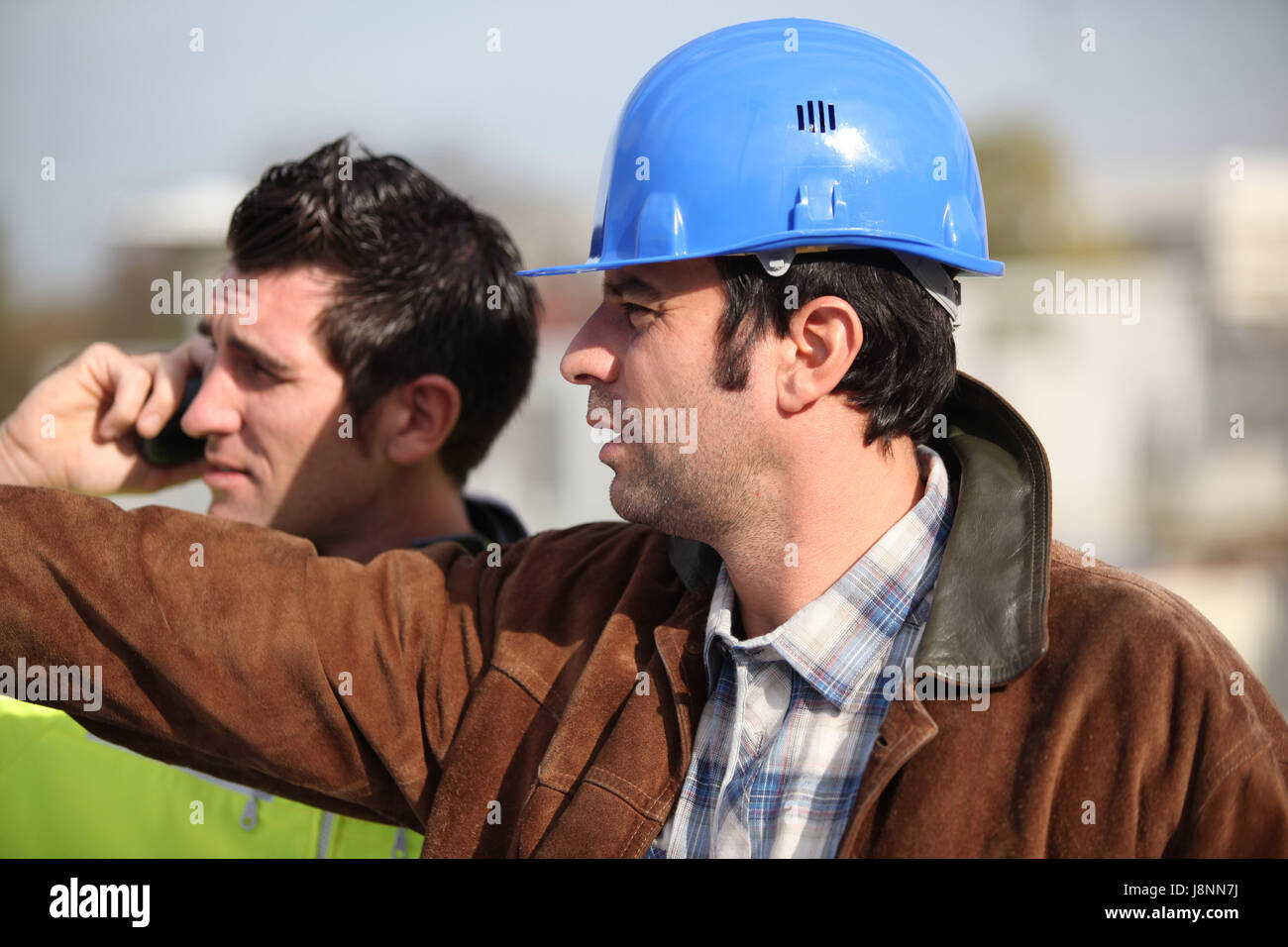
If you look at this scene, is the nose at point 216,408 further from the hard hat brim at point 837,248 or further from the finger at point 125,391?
the hard hat brim at point 837,248

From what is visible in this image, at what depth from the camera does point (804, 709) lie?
2184mm

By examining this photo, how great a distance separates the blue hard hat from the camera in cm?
218

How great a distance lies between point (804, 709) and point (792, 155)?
1004 mm

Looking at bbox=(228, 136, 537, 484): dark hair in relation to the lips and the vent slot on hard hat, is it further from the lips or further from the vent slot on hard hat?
the vent slot on hard hat

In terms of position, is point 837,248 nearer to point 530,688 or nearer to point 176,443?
point 530,688

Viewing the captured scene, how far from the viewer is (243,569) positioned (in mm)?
2461

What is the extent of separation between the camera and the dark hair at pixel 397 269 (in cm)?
323

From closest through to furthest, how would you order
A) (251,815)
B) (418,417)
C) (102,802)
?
1. (251,815)
2. (102,802)
3. (418,417)

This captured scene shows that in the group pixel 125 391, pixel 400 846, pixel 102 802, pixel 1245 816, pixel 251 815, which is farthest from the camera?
pixel 125 391

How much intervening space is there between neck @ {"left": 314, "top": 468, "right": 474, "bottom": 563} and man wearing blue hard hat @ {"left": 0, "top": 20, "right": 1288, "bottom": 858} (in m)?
0.68

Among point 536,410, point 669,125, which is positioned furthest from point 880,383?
point 536,410

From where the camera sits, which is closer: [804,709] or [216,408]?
[804,709]
